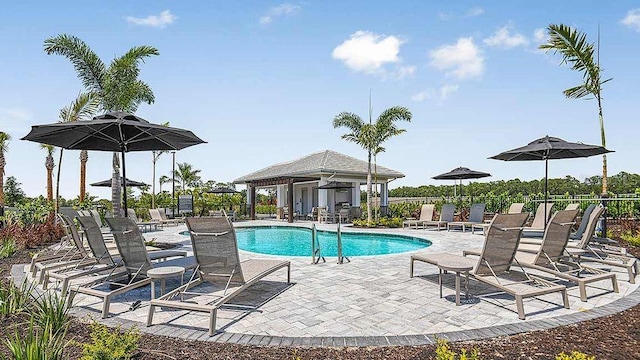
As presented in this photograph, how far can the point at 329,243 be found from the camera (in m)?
13.3

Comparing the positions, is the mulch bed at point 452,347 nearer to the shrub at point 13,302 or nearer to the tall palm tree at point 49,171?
the shrub at point 13,302

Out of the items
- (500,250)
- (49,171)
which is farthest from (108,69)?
(49,171)

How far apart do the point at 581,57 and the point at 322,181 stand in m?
14.1

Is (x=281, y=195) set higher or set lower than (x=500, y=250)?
higher

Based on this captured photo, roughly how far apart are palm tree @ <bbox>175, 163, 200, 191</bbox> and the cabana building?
17607 millimetres

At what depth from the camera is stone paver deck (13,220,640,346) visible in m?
3.71

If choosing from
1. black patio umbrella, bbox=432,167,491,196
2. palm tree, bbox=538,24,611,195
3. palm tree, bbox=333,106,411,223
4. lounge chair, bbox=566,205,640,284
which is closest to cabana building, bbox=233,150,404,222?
palm tree, bbox=333,106,411,223

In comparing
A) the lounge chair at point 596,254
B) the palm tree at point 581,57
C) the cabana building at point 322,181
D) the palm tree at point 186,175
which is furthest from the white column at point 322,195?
the palm tree at point 186,175

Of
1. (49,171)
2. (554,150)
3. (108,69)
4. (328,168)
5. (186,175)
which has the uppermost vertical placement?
(108,69)

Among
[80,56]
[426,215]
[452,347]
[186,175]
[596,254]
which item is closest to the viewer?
[452,347]

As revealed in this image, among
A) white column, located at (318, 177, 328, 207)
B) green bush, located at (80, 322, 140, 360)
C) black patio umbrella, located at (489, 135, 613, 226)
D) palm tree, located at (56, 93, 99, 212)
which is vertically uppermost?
palm tree, located at (56, 93, 99, 212)

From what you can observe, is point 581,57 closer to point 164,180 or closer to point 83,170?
point 83,170

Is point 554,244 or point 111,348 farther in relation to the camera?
point 554,244

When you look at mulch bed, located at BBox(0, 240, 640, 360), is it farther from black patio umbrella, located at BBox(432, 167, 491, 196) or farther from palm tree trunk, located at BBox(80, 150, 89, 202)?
palm tree trunk, located at BBox(80, 150, 89, 202)
